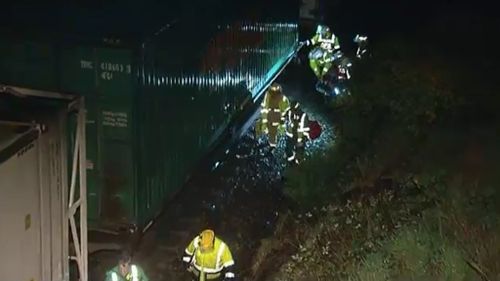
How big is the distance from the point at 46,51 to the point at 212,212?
10.2 ft

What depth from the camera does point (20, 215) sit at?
6207 millimetres

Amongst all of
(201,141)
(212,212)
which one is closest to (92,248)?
(212,212)

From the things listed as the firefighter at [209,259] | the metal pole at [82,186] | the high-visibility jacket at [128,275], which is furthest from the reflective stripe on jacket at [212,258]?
the metal pole at [82,186]

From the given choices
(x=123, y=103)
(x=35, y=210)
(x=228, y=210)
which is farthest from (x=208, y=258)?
(x=228, y=210)

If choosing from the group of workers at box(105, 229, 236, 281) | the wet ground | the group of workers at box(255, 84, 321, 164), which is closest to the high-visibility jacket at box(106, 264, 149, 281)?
the group of workers at box(105, 229, 236, 281)

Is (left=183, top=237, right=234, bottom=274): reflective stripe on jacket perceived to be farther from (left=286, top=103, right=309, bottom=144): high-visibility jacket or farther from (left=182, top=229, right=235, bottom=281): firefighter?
(left=286, top=103, right=309, bottom=144): high-visibility jacket

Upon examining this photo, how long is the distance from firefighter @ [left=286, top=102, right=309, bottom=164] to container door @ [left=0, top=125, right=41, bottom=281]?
639cm

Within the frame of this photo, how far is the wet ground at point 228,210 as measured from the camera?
10383 millimetres

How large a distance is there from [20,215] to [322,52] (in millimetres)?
11968

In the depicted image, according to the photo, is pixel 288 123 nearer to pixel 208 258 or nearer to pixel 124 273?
pixel 208 258

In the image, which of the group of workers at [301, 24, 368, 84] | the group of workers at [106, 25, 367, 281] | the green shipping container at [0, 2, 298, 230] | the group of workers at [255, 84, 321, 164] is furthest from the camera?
the group of workers at [301, 24, 368, 84]

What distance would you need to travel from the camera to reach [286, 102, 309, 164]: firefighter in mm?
12531

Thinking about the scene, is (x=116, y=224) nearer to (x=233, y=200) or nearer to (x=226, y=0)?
(x=233, y=200)

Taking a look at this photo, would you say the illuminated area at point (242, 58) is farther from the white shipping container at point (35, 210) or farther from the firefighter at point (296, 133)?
the white shipping container at point (35, 210)
